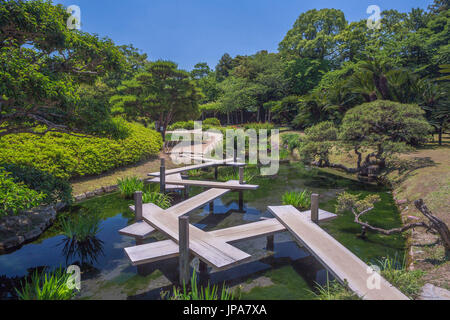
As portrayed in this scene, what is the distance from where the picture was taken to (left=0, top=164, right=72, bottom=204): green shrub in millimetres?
5730

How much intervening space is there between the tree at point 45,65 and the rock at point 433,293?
263 inches

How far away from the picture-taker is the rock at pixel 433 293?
11.8 ft

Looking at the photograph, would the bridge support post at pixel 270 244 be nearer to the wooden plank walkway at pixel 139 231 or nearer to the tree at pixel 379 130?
the wooden plank walkway at pixel 139 231

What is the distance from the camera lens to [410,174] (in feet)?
33.4

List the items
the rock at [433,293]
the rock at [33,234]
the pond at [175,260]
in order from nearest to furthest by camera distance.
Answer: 1. the rock at [433,293]
2. the pond at [175,260]
3. the rock at [33,234]

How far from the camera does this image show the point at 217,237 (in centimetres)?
510

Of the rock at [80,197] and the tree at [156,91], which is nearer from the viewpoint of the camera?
the rock at [80,197]

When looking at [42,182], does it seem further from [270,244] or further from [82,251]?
[270,244]

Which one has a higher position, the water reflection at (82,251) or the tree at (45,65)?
the tree at (45,65)

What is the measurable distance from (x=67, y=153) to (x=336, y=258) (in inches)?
382

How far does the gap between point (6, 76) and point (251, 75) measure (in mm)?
38722

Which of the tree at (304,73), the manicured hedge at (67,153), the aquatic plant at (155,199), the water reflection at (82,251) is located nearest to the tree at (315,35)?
the tree at (304,73)

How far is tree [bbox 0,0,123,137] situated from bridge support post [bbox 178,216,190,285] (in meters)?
3.20

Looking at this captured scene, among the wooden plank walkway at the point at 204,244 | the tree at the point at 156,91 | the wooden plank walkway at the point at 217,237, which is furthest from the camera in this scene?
the tree at the point at 156,91
